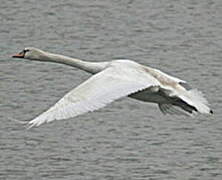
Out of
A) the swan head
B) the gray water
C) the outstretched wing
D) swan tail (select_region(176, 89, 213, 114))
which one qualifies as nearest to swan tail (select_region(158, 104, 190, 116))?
swan tail (select_region(176, 89, 213, 114))

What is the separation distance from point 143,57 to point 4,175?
17.0 feet

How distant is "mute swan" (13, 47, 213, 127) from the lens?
9516 mm

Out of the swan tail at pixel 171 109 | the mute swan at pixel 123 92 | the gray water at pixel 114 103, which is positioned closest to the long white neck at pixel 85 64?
the mute swan at pixel 123 92

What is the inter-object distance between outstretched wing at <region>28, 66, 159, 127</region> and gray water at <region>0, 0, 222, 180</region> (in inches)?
86.2

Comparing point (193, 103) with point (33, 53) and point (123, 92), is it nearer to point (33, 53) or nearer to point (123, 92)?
point (123, 92)

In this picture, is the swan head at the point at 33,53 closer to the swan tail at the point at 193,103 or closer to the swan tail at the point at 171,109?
the swan tail at the point at 171,109

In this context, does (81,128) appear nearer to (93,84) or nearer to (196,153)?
(196,153)

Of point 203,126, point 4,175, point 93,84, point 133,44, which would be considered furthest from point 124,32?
point 93,84

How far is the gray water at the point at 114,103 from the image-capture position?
1287 centimetres

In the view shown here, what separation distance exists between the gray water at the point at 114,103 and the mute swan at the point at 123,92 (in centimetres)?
160

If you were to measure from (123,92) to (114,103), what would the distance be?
521 cm

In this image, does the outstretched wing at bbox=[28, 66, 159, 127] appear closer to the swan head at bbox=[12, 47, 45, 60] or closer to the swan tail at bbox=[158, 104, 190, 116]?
the swan tail at bbox=[158, 104, 190, 116]

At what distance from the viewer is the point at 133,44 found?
18031mm

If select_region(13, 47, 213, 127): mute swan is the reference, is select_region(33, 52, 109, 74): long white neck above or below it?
→ above
